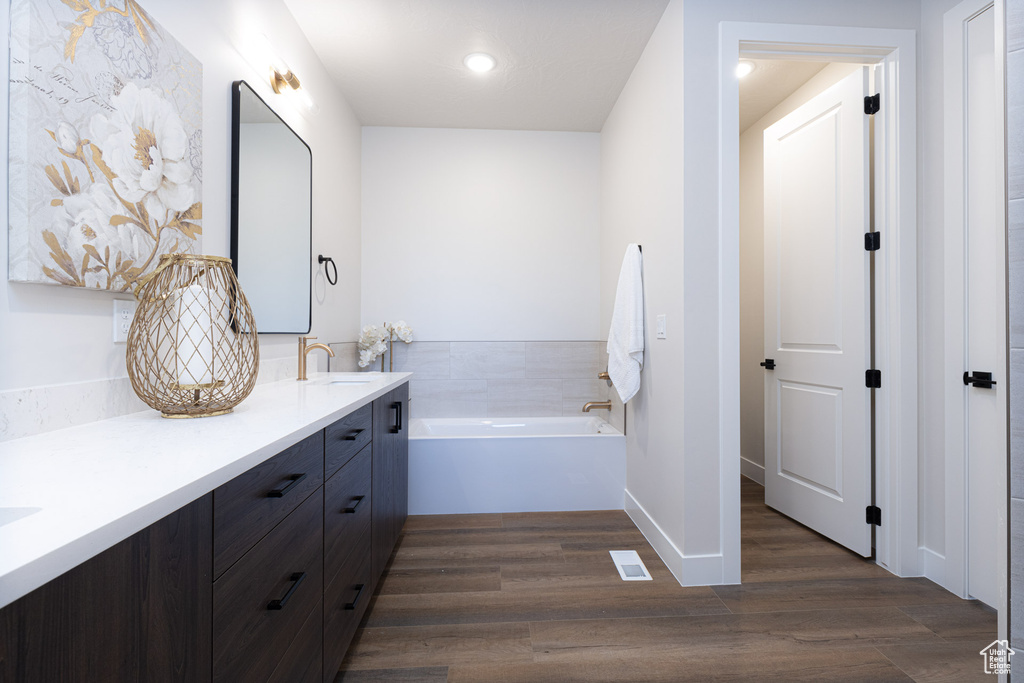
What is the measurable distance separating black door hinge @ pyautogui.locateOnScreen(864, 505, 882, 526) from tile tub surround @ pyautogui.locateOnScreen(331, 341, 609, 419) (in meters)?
1.65

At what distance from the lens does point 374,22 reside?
2.28 metres

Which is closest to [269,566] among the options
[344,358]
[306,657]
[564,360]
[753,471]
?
[306,657]

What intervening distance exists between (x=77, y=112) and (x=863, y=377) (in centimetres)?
289

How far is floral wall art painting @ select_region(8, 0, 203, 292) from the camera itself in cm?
94

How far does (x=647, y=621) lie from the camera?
174 centimetres

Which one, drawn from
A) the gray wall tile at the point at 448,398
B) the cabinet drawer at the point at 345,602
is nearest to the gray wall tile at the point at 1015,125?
the cabinet drawer at the point at 345,602

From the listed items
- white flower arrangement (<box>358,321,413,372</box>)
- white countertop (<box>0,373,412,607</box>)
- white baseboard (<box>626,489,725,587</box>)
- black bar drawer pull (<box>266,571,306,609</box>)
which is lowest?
white baseboard (<box>626,489,725,587</box>)

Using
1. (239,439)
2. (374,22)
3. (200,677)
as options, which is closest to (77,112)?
(239,439)

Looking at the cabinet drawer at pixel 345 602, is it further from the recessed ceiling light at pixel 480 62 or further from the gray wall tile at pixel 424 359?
the recessed ceiling light at pixel 480 62

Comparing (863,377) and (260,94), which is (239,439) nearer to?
(260,94)

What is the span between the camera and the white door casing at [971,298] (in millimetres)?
1770

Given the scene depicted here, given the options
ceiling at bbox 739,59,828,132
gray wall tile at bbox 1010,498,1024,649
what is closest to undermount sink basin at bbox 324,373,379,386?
gray wall tile at bbox 1010,498,1024,649

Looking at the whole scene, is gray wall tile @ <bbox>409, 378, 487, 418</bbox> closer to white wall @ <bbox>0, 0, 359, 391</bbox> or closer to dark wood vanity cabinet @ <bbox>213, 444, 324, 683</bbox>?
white wall @ <bbox>0, 0, 359, 391</bbox>

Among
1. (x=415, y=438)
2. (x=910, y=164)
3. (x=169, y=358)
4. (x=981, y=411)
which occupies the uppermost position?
(x=910, y=164)
